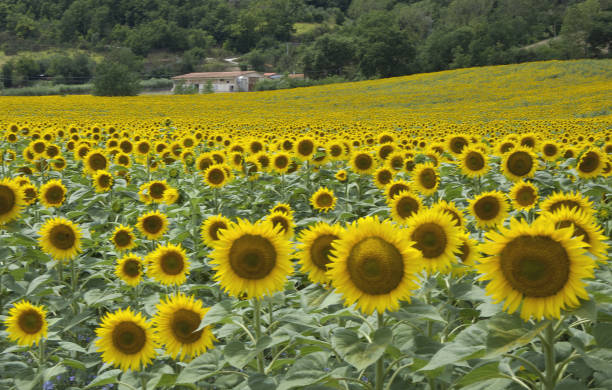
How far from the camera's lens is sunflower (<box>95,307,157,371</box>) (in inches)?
108

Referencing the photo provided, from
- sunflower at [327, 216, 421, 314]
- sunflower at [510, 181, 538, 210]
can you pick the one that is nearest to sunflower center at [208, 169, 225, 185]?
sunflower at [510, 181, 538, 210]

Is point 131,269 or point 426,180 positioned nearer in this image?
point 131,269

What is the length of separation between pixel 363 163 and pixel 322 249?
167 inches

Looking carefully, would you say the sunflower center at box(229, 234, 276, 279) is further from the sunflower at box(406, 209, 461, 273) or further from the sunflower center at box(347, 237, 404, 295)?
the sunflower at box(406, 209, 461, 273)

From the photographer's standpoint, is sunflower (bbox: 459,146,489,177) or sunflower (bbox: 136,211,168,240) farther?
sunflower (bbox: 459,146,489,177)

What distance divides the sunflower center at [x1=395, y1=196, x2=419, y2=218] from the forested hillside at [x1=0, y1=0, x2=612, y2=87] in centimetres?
7551

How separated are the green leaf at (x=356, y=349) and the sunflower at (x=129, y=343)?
126cm

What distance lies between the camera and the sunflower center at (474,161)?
537cm

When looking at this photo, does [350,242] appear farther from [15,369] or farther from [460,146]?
[460,146]

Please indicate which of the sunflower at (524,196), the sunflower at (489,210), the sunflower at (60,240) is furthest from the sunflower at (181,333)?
the sunflower at (524,196)

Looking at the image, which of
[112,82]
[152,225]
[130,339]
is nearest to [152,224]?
[152,225]

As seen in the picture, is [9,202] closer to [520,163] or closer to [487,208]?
[487,208]

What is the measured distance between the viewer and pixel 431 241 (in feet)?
7.75

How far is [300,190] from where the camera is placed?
6.27 meters
